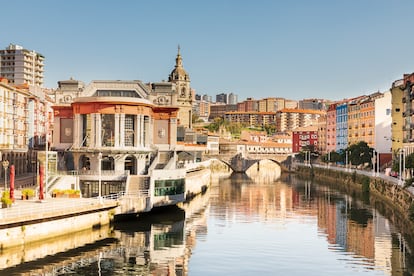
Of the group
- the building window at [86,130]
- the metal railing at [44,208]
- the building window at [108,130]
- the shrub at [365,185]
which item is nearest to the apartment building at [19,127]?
the building window at [86,130]

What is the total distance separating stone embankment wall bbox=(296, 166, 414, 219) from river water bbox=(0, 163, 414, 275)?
96.2 inches

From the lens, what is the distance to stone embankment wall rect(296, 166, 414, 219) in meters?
73.7

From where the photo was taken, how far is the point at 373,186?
105 meters

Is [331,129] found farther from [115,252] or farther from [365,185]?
[115,252]

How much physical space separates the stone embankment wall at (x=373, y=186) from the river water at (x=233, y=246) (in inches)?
96.2

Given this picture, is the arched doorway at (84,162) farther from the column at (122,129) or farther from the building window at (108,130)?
the column at (122,129)

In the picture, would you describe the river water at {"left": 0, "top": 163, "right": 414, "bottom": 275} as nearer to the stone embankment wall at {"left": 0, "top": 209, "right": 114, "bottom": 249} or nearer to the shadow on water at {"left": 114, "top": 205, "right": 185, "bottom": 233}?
the shadow on water at {"left": 114, "top": 205, "right": 185, "bottom": 233}

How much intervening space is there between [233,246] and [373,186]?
58.0 metres

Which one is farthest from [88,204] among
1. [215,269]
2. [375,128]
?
[375,128]

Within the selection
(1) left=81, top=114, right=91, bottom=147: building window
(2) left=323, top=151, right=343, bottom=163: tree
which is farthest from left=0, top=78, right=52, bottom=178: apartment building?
(2) left=323, top=151, right=343, bottom=163: tree

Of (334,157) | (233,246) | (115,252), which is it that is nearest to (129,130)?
(233,246)

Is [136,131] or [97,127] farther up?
[97,127]

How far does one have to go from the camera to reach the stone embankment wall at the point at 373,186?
73.7 m

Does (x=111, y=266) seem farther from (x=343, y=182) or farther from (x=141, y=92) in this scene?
(x=343, y=182)
